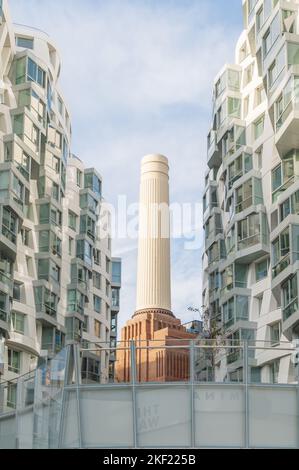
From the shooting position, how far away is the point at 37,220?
74375 millimetres

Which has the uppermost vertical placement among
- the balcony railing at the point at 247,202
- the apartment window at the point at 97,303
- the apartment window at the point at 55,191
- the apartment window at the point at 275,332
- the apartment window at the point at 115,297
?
the apartment window at the point at 55,191

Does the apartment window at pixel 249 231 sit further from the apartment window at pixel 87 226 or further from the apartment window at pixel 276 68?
the apartment window at pixel 87 226

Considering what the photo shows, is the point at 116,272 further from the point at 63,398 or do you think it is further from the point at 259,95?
the point at 63,398

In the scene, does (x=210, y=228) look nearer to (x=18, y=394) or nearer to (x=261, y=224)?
(x=261, y=224)

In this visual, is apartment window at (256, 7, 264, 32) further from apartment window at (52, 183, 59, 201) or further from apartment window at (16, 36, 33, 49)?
apartment window at (16, 36, 33, 49)

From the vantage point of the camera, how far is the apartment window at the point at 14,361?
67125 mm

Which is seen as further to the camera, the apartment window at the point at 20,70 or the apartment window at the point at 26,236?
the apartment window at the point at 26,236

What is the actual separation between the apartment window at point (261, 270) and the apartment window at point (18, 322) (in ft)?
57.7

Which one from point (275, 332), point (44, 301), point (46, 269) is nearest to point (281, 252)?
point (275, 332)

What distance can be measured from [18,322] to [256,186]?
65.8 feet

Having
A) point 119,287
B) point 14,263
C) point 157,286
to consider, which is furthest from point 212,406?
point 157,286

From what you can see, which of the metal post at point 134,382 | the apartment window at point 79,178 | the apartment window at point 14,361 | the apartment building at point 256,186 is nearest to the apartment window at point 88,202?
the apartment window at point 79,178

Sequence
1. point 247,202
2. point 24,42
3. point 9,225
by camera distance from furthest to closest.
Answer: point 24,42
point 247,202
point 9,225

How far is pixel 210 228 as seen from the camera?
77.1 meters
